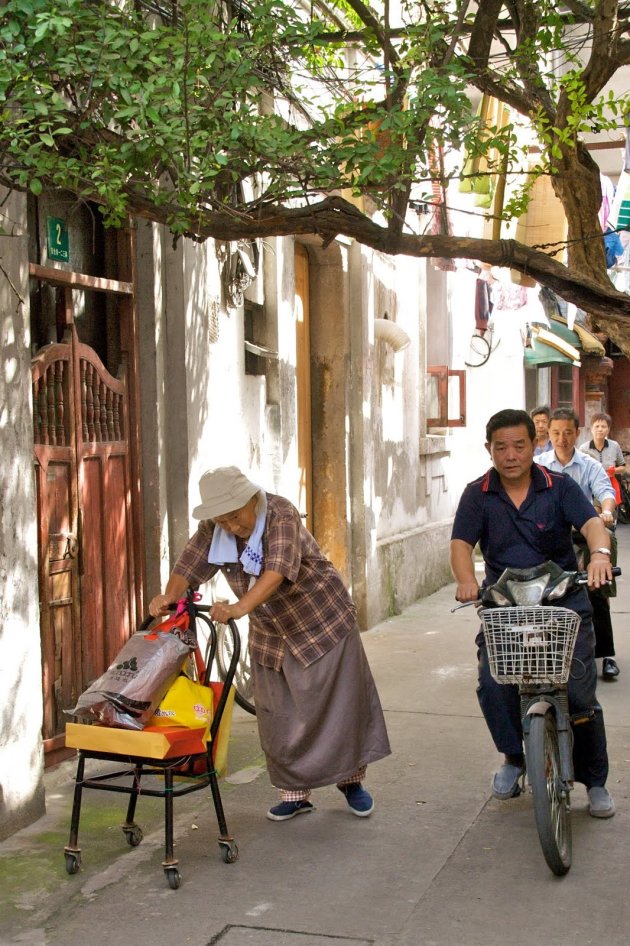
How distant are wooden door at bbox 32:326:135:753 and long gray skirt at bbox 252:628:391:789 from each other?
4.31ft

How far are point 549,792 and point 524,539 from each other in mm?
1111

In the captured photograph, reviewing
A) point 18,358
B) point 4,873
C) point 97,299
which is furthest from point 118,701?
point 97,299

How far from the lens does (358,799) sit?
5418mm

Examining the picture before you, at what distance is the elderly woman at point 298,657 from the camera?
4965 millimetres

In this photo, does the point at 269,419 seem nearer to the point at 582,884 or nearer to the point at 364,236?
the point at 364,236

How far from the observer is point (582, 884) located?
451cm

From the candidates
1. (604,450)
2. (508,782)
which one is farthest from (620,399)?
(508,782)

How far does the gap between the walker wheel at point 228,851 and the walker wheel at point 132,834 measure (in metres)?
0.45

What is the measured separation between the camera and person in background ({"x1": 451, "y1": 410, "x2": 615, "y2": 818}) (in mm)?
5066

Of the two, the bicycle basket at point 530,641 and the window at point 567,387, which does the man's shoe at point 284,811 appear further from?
the window at point 567,387

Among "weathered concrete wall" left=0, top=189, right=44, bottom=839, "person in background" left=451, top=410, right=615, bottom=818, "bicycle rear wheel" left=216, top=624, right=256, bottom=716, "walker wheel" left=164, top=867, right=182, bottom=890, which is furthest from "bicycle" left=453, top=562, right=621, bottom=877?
"bicycle rear wheel" left=216, top=624, right=256, bottom=716

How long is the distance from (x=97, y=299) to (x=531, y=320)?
39.9ft

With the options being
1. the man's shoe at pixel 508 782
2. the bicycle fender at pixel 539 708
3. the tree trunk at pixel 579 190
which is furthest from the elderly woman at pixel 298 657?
the tree trunk at pixel 579 190

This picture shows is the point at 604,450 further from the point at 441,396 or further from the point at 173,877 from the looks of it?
the point at 173,877
